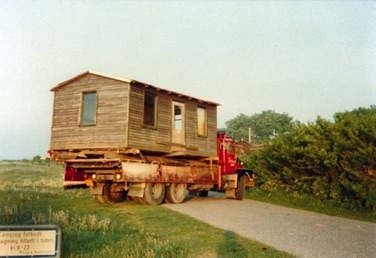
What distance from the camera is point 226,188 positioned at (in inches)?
776

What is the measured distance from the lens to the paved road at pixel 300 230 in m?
7.74

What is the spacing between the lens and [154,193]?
607 inches

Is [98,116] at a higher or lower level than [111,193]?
higher

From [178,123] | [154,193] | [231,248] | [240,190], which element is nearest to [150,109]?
[178,123]

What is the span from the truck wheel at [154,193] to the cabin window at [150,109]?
2.72 m

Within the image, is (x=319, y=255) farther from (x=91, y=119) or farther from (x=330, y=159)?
(x=91, y=119)

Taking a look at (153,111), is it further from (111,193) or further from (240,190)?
(240,190)

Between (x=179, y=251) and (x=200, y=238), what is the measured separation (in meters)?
1.42

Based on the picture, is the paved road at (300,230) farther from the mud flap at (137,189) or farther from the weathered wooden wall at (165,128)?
the weathered wooden wall at (165,128)

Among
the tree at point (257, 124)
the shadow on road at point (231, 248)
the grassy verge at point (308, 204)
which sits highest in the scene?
the tree at point (257, 124)

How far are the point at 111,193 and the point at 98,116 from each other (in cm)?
370

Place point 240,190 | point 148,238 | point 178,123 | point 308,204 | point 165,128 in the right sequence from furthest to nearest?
point 240,190
point 178,123
point 165,128
point 308,204
point 148,238

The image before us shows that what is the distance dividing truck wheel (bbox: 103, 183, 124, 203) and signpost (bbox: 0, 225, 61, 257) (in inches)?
488

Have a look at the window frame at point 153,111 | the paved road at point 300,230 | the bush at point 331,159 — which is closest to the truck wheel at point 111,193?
the window frame at point 153,111
